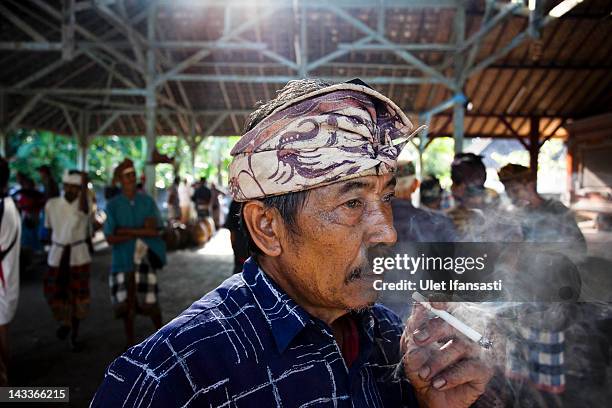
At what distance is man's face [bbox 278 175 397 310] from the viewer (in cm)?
96

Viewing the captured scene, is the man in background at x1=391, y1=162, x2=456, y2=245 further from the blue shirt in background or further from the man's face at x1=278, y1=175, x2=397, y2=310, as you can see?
the blue shirt in background

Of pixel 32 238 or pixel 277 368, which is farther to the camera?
pixel 32 238

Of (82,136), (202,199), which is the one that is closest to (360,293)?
(202,199)

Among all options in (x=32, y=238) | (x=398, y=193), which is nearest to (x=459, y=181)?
(x=398, y=193)

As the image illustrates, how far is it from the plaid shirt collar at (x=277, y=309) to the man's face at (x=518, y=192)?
220cm

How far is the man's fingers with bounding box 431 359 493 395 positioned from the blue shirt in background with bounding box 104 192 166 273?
402 cm

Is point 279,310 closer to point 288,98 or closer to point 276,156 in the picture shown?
point 276,156

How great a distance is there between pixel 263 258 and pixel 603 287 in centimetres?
78

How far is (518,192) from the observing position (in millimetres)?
2908

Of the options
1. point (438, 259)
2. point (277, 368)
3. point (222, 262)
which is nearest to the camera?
point (277, 368)

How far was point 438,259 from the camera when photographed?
1067 mm

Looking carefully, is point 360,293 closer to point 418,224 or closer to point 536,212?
point 418,224

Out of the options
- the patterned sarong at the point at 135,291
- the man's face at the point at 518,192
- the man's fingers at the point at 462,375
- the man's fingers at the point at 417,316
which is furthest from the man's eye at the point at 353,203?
the patterned sarong at the point at 135,291

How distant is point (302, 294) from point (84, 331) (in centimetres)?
505
